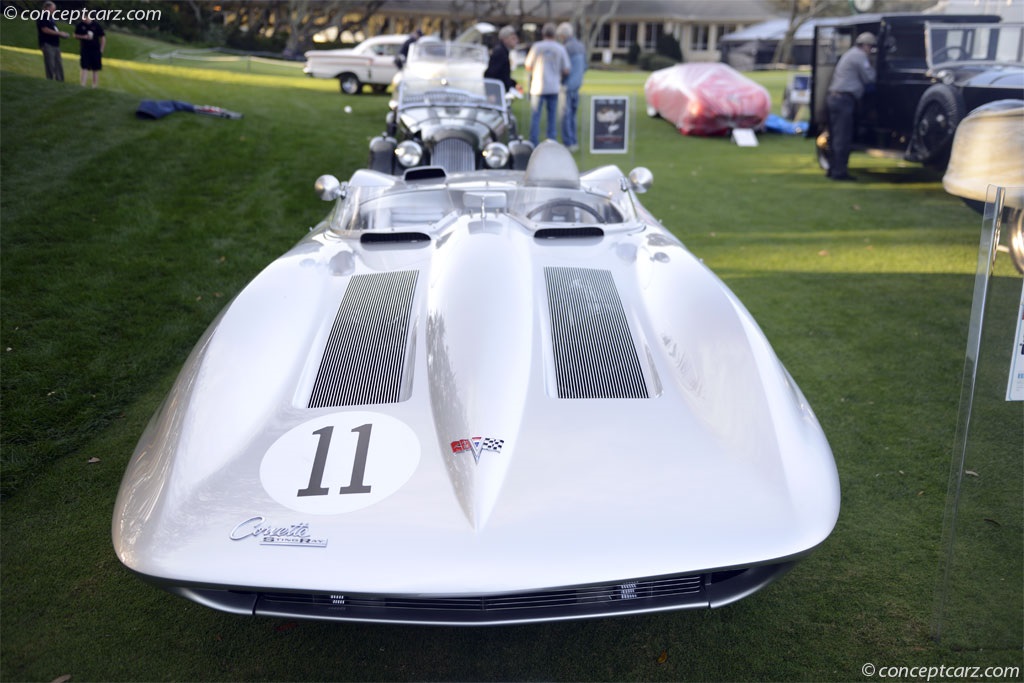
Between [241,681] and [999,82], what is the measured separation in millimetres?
8099

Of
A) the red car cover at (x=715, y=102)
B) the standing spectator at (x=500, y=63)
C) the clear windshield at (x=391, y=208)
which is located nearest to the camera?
the clear windshield at (x=391, y=208)

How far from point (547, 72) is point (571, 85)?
61cm

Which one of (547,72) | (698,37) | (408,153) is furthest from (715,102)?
(698,37)

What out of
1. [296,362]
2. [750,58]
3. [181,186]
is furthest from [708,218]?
[750,58]

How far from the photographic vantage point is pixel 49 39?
5.52 meters

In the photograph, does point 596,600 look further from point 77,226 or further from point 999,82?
point 999,82

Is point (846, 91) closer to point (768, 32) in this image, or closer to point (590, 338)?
point (590, 338)

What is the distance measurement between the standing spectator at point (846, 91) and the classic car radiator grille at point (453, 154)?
4.36m

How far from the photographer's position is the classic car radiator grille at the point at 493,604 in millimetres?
1812

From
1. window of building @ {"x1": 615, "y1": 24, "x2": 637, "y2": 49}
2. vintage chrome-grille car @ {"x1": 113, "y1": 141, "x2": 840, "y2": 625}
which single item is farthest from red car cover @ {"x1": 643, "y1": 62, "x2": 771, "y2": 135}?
window of building @ {"x1": 615, "y1": 24, "x2": 637, "y2": 49}

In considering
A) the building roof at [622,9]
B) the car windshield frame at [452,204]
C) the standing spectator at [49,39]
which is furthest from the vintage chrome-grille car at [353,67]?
the building roof at [622,9]

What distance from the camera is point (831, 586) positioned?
247 cm

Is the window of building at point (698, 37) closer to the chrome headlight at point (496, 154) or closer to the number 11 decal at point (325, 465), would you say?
the chrome headlight at point (496, 154)

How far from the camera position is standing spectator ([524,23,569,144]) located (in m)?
9.59
